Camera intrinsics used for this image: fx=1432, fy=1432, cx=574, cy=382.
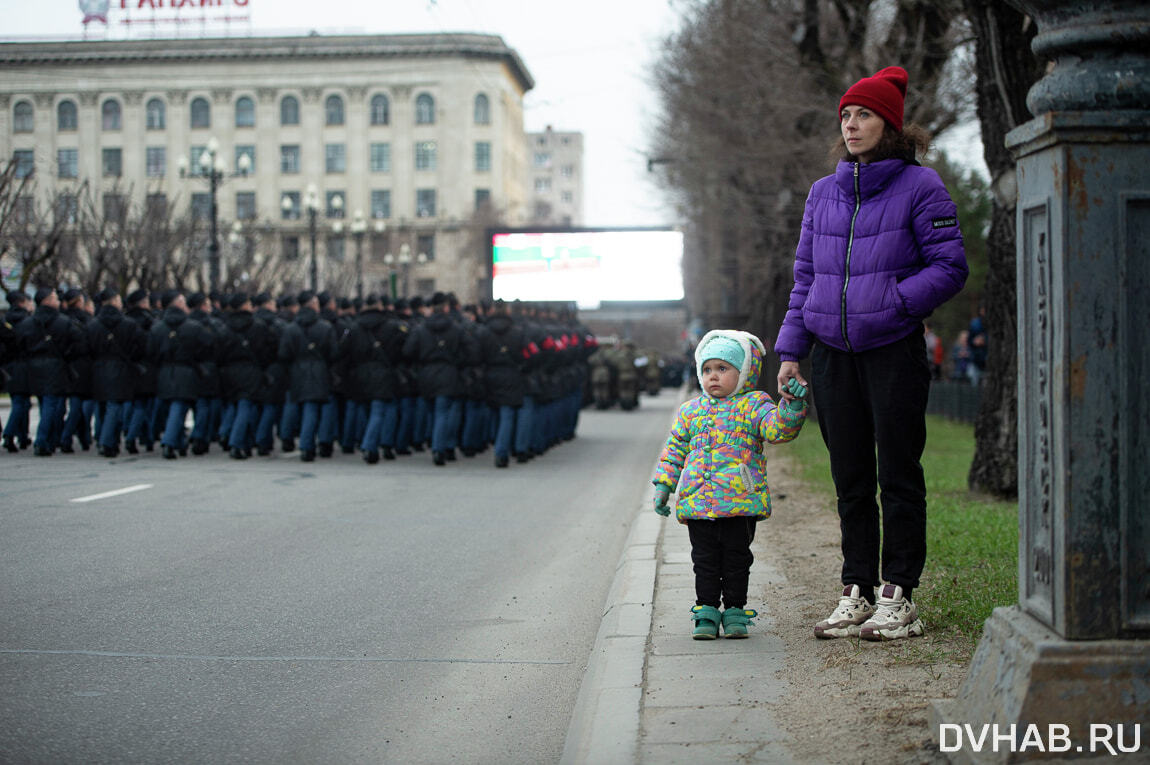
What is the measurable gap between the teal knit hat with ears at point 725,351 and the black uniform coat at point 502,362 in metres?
11.6

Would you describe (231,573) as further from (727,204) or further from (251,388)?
(727,204)

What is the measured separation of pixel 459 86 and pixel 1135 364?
103339 millimetres

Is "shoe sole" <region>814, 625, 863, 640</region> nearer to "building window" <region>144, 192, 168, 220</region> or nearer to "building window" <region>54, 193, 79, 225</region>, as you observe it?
"building window" <region>54, 193, 79, 225</region>

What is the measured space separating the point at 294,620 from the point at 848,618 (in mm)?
2747

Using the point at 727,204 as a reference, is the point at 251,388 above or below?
below

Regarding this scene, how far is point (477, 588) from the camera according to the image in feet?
26.7

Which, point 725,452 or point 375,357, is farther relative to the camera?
point 375,357

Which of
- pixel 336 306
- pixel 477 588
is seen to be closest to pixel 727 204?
pixel 336 306

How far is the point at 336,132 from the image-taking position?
106 metres

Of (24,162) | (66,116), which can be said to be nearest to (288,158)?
(66,116)

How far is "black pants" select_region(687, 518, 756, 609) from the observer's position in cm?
596

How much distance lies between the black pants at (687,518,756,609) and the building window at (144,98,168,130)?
102 metres

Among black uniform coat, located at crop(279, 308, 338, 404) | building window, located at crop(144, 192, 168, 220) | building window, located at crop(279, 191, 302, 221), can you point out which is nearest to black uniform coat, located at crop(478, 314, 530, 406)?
black uniform coat, located at crop(279, 308, 338, 404)

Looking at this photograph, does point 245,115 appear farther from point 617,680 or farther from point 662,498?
point 617,680
